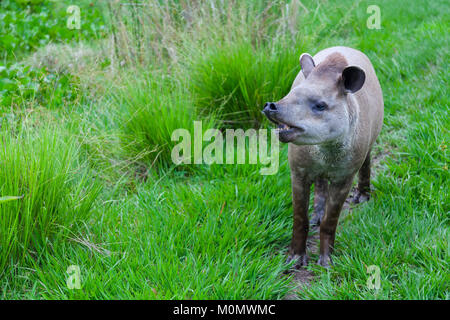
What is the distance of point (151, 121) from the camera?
4176mm

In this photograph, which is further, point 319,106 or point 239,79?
point 239,79

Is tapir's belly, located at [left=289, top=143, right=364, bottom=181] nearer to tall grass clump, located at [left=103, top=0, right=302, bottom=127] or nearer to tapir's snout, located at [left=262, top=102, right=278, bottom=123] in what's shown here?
tapir's snout, located at [left=262, top=102, right=278, bottom=123]

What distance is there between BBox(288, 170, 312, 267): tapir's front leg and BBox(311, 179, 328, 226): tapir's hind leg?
0.58m

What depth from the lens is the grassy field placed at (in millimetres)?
2854

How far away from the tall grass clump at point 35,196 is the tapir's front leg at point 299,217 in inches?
54.9

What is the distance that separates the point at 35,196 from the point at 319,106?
178 centimetres

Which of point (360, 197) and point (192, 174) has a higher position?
point (192, 174)

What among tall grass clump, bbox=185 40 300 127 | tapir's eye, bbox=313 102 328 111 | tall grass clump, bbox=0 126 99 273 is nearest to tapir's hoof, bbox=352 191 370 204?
tall grass clump, bbox=185 40 300 127

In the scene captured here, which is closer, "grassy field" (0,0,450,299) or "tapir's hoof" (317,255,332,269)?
"grassy field" (0,0,450,299)

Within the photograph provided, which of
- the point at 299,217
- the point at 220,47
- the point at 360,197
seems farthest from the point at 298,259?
the point at 220,47

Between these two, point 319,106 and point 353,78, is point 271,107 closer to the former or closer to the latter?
point 319,106

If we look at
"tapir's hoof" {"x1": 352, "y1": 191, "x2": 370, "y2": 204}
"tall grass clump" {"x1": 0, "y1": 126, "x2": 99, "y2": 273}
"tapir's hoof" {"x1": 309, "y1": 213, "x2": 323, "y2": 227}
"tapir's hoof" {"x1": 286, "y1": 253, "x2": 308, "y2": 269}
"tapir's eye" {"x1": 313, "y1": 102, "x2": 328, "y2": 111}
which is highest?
"tapir's eye" {"x1": 313, "y1": 102, "x2": 328, "y2": 111}
